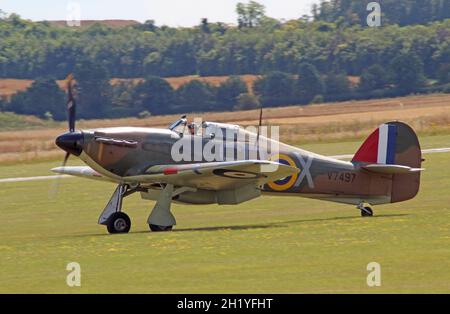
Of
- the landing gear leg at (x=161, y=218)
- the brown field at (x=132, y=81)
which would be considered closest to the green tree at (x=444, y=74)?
the brown field at (x=132, y=81)

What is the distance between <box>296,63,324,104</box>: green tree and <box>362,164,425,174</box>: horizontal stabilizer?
5760 centimetres

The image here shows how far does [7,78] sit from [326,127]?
5025 cm

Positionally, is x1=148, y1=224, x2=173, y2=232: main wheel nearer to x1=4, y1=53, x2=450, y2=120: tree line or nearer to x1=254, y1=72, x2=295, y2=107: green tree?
x1=4, y1=53, x2=450, y2=120: tree line

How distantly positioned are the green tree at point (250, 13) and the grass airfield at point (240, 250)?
98.9 m

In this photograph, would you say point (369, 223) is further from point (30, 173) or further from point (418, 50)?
point (418, 50)

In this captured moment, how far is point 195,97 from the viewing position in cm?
7912

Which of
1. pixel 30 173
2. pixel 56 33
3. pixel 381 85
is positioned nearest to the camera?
pixel 30 173

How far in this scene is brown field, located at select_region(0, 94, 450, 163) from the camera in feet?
148

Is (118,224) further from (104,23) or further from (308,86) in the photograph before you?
(104,23)

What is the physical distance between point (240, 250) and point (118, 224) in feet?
14.4

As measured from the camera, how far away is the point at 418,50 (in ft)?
323

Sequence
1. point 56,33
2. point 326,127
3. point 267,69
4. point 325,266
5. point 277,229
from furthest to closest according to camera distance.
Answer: point 56,33 < point 267,69 < point 326,127 < point 277,229 < point 325,266

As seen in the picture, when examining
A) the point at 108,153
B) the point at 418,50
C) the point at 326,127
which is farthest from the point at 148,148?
the point at 418,50

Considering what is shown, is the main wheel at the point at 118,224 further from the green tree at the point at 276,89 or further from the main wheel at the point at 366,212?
the green tree at the point at 276,89
